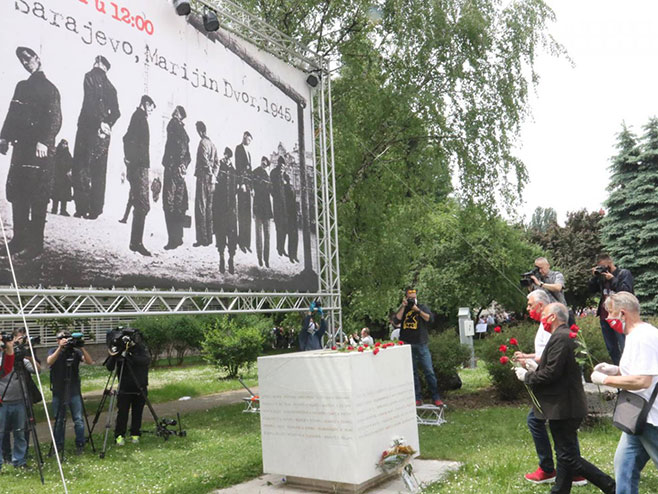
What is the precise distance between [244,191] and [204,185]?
935 millimetres

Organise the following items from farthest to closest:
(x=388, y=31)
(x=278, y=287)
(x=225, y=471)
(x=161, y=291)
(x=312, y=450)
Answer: (x=388, y=31)
(x=278, y=287)
(x=161, y=291)
(x=225, y=471)
(x=312, y=450)

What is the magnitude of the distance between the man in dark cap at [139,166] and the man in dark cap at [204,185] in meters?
0.91

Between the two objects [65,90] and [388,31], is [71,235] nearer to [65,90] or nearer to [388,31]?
[65,90]

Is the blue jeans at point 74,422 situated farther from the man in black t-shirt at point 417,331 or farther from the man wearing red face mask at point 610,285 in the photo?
the man wearing red face mask at point 610,285

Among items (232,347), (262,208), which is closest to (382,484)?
(262,208)

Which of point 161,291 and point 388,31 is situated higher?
point 388,31

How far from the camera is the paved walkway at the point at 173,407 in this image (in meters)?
11.1

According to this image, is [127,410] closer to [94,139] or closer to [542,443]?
[94,139]

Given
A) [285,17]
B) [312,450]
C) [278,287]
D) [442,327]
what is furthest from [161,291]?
[442,327]

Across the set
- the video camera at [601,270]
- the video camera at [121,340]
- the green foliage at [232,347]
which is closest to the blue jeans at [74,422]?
the video camera at [121,340]

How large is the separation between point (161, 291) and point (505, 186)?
862 cm

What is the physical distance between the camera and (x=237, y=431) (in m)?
9.95

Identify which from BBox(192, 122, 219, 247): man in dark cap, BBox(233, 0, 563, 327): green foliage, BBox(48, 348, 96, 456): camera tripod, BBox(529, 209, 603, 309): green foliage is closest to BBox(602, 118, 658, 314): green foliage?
BBox(529, 209, 603, 309): green foliage

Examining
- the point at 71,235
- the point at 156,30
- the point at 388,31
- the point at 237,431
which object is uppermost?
the point at 388,31
